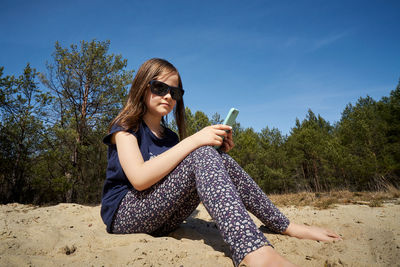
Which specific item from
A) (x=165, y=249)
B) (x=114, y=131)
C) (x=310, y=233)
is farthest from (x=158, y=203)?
(x=310, y=233)

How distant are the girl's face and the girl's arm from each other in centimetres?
49

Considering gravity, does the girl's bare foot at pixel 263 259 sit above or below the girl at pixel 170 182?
below

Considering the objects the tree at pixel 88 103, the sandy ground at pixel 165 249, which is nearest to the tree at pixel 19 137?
the tree at pixel 88 103

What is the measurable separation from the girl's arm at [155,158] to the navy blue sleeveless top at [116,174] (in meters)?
0.21

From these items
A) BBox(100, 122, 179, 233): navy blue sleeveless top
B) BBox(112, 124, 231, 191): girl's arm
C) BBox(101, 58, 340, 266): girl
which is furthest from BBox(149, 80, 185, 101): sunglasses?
BBox(112, 124, 231, 191): girl's arm

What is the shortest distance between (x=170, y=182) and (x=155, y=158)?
21 centimetres

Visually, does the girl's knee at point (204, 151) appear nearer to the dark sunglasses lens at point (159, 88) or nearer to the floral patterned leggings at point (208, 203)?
the floral patterned leggings at point (208, 203)

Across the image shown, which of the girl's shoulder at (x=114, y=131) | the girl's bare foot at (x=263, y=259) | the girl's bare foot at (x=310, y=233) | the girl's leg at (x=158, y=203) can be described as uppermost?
the girl's shoulder at (x=114, y=131)

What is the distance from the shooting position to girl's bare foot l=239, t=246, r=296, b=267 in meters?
1.07

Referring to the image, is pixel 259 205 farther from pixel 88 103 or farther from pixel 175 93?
pixel 88 103

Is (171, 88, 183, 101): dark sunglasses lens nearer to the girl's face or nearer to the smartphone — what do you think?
the girl's face

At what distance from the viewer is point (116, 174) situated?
182cm

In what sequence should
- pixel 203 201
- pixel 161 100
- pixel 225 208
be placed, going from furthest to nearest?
1. pixel 161 100
2. pixel 203 201
3. pixel 225 208

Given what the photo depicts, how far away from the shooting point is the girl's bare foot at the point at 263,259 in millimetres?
1065
